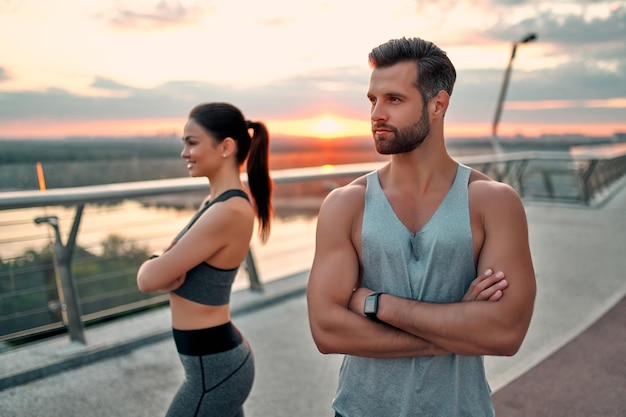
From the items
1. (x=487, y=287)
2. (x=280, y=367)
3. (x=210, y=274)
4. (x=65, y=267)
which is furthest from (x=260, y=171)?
(x=65, y=267)

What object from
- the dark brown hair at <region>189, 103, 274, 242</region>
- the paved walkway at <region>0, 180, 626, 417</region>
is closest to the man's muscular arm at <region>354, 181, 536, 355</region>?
the dark brown hair at <region>189, 103, 274, 242</region>

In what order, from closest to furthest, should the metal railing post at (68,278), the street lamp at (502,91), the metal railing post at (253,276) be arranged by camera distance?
the metal railing post at (68,278) → the metal railing post at (253,276) → the street lamp at (502,91)

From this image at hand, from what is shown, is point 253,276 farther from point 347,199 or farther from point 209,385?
point 347,199

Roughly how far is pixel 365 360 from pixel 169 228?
3313mm

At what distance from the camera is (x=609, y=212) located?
35.9ft

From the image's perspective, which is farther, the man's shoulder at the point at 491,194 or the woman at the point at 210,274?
the woman at the point at 210,274

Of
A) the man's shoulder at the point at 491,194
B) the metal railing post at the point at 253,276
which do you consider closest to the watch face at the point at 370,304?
the man's shoulder at the point at 491,194

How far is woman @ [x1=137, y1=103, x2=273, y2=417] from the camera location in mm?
2098

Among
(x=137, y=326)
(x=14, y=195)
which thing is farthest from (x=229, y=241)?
(x=137, y=326)

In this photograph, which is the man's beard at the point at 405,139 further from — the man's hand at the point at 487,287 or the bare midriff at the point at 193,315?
the bare midriff at the point at 193,315

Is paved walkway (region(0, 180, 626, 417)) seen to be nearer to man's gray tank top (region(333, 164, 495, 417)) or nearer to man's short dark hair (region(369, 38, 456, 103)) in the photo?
man's gray tank top (region(333, 164, 495, 417))

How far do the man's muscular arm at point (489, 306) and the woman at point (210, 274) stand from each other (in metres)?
0.86

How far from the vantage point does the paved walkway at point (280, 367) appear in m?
3.16

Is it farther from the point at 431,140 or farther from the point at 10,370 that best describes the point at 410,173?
the point at 10,370
